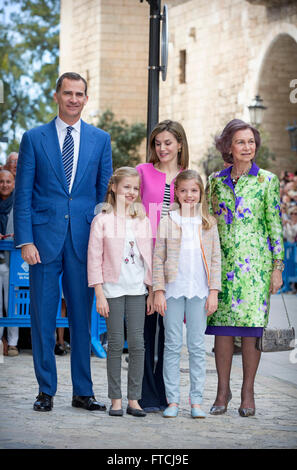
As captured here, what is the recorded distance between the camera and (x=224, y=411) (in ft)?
19.2

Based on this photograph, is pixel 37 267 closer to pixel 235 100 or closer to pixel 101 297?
pixel 101 297

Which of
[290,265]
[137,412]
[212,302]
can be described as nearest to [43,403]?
[137,412]

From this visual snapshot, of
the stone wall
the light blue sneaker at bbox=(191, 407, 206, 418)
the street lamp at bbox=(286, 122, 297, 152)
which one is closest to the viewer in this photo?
the light blue sneaker at bbox=(191, 407, 206, 418)

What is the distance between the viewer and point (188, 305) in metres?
5.73

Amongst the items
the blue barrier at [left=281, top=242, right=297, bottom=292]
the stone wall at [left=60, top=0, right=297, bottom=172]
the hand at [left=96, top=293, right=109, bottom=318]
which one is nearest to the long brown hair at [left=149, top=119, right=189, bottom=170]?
the hand at [left=96, top=293, right=109, bottom=318]

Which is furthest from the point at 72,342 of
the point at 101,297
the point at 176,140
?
the point at 176,140

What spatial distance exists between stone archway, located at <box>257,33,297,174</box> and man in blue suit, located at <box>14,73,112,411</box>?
21.9 metres

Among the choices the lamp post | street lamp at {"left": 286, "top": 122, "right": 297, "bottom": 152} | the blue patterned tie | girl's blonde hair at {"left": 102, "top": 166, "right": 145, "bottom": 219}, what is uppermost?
street lamp at {"left": 286, "top": 122, "right": 297, "bottom": 152}

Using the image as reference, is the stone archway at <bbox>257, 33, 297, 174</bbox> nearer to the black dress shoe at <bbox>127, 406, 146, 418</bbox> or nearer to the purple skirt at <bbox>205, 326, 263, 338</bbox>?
the purple skirt at <bbox>205, 326, 263, 338</bbox>

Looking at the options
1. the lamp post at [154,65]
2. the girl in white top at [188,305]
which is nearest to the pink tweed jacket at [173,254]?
the girl in white top at [188,305]

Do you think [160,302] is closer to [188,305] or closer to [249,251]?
[188,305]

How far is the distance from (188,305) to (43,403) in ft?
3.48

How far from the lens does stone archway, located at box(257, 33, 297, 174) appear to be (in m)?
27.6

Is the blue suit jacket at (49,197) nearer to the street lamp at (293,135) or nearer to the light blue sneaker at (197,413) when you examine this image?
the light blue sneaker at (197,413)
